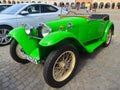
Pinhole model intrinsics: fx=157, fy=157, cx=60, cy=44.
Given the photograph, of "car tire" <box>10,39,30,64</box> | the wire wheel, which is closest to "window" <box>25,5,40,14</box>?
"car tire" <box>10,39,30,64</box>

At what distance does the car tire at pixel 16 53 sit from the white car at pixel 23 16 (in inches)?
64.6

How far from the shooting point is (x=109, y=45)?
614cm

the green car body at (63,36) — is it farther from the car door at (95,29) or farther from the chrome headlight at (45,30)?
the chrome headlight at (45,30)

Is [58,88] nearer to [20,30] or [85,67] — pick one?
[85,67]

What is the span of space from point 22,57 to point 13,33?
2.52 feet

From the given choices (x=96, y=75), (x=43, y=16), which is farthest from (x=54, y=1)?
(x=96, y=75)

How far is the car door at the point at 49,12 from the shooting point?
7332 mm

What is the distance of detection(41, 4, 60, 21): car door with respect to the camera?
24.1ft

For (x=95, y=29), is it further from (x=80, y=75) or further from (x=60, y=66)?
(x=60, y=66)

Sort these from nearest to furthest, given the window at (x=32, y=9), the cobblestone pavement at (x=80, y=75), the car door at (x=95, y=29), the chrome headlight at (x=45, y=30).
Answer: the cobblestone pavement at (x=80, y=75)
the chrome headlight at (x=45, y=30)
the car door at (x=95, y=29)
the window at (x=32, y=9)

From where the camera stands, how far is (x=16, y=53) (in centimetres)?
428

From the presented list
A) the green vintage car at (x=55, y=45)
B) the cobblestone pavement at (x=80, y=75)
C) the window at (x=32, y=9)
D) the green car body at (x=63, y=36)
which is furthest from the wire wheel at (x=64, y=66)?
the window at (x=32, y=9)

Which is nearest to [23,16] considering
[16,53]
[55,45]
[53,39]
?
[16,53]

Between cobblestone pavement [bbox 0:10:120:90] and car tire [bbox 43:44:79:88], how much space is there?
0.16 metres
